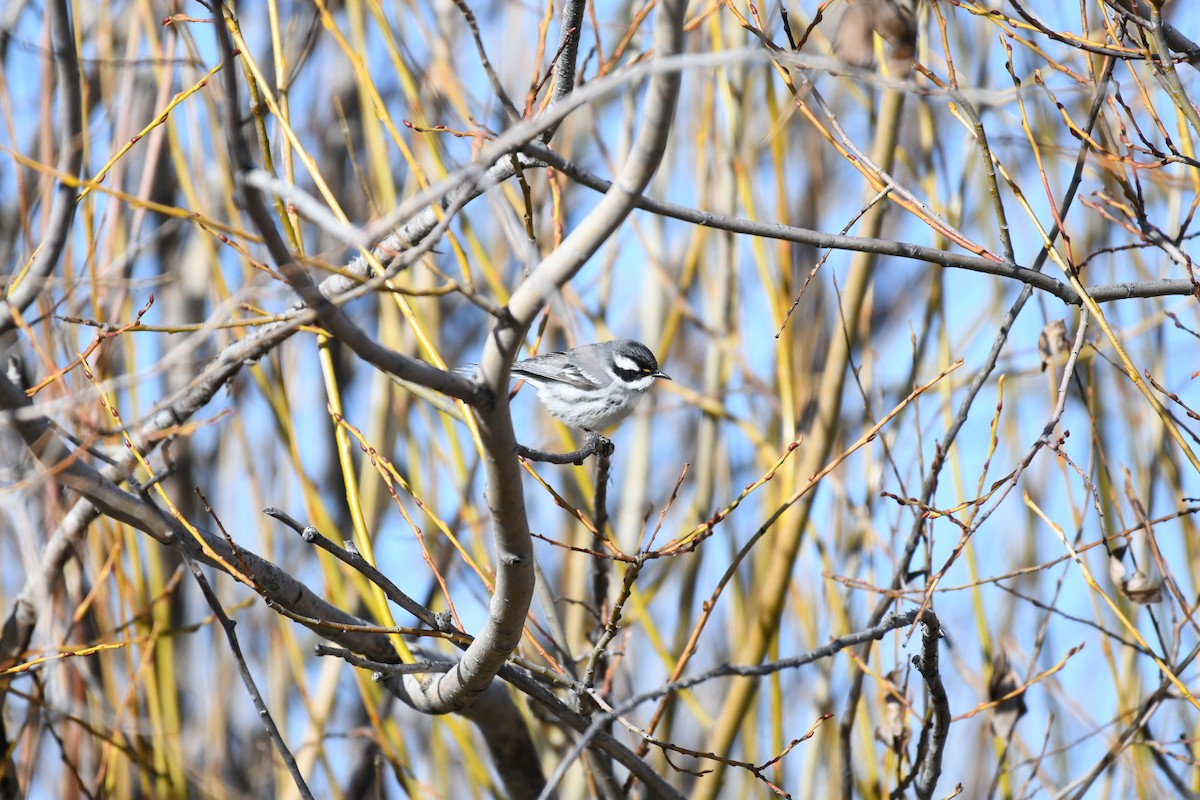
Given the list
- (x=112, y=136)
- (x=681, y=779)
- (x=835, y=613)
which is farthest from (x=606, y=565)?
(x=112, y=136)

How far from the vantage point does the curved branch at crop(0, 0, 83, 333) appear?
199 centimetres

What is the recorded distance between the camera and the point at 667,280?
4496mm

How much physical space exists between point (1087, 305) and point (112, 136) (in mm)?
3796

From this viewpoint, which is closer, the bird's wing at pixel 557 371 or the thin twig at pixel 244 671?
the thin twig at pixel 244 671

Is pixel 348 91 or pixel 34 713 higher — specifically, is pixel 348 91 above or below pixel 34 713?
above

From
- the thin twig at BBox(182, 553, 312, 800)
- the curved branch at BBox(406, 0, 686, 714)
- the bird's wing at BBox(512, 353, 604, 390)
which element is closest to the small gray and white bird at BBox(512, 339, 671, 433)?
the bird's wing at BBox(512, 353, 604, 390)

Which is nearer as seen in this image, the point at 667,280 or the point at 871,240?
the point at 871,240

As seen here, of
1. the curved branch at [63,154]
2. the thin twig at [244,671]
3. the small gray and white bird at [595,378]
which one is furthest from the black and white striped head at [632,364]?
the curved branch at [63,154]

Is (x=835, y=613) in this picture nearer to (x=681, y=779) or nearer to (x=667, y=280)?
(x=667, y=280)

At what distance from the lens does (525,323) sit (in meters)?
1.63

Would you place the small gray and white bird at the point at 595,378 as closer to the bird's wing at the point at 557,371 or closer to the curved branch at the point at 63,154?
the bird's wing at the point at 557,371

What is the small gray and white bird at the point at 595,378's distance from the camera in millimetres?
4262

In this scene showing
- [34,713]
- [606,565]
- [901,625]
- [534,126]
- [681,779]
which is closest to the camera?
[534,126]

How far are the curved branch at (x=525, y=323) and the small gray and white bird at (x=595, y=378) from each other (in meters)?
2.14
